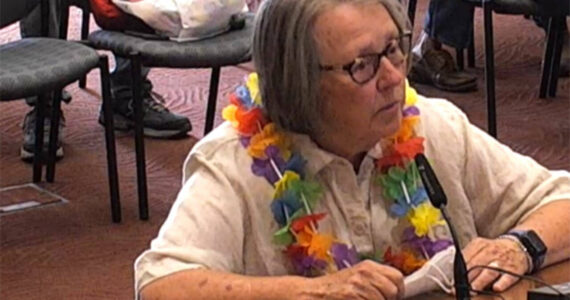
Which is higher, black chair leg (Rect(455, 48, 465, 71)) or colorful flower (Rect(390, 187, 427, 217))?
colorful flower (Rect(390, 187, 427, 217))

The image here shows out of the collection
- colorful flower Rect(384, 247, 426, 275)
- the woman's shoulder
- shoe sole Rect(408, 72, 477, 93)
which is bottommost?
shoe sole Rect(408, 72, 477, 93)

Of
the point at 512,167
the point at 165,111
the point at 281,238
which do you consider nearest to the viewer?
the point at 281,238

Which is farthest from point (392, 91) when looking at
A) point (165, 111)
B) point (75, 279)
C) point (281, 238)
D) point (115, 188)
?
point (165, 111)

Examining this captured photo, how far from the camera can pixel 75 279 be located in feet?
10.0

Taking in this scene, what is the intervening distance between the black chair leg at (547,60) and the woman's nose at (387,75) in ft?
9.58

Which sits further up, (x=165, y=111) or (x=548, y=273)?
(x=548, y=273)

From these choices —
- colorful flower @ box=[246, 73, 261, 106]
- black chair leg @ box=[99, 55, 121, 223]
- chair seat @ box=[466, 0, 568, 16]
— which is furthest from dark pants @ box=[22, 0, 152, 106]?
colorful flower @ box=[246, 73, 261, 106]

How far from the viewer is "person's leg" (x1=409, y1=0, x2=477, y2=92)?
4504mm

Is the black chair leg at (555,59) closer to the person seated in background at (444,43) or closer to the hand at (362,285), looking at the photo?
the person seated in background at (444,43)

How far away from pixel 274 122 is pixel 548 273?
45 centimetres

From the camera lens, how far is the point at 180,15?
132 inches

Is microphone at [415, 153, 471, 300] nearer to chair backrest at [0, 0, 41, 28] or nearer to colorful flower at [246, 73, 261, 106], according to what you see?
colorful flower at [246, 73, 261, 106]

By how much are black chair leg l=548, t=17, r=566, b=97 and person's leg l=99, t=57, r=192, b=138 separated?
1468 mm

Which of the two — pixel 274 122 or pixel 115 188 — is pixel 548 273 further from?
pixel 115 188
